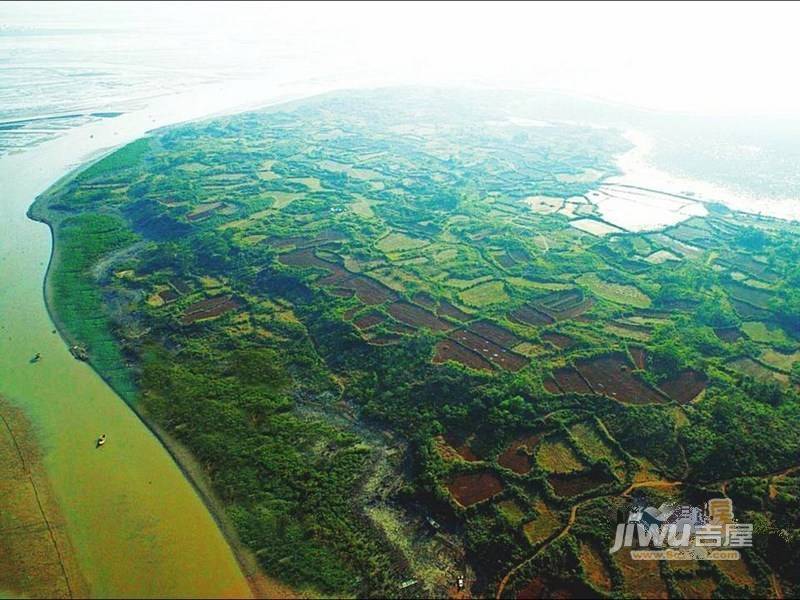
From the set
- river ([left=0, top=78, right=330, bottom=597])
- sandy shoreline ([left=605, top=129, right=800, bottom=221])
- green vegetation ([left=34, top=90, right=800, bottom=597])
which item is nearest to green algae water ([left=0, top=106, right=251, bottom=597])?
river ([left=0, top=78, right=330, bottom=597])

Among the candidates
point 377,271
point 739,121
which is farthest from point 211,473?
point 739,121

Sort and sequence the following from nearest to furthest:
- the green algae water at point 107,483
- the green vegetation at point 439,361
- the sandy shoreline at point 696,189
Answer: the green algae water at point 107,483 < the green vegetation at point 439,361 < the sandy shoreline at point 696,189

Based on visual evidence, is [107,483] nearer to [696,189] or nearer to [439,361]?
[439,361]

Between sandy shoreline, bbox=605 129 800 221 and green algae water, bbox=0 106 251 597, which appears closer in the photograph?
green algae water, bbox=0 106 251 597

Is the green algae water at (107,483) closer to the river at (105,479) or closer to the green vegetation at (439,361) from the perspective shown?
the river at (105,479)

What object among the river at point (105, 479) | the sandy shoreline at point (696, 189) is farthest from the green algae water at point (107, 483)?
the sandy shoreline at point (696, 189)

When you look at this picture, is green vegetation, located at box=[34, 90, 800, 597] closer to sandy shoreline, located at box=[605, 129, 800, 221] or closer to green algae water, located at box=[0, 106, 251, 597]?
green algae water, located at box=[0, 106, 251, 597]

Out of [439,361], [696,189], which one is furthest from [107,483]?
[696,189]
